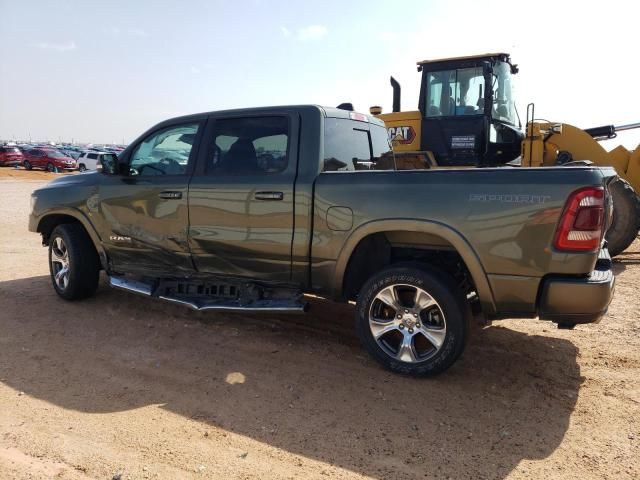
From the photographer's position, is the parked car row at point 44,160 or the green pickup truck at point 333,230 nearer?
the green pickup truck at point 333,230

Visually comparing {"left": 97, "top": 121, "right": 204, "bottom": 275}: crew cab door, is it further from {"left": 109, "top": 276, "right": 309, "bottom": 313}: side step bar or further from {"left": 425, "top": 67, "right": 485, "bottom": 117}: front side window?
{"left": 425, "top": 67, "right": 485, "bottom": 117}: front side window

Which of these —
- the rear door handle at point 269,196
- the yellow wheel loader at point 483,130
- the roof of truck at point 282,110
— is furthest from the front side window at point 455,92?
the rear door handle at point 269,196

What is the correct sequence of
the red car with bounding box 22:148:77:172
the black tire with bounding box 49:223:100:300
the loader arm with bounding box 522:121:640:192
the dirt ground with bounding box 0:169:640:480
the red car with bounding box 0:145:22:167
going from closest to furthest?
the dirt ground with bounding box 0:169:640:480, the black tire with bounding box 49:223:100:300, the loader arm with bounding box 522:121:640:192, the red car with bounding box 22:148:77:172, the red car with bounding box 0:145:22:167

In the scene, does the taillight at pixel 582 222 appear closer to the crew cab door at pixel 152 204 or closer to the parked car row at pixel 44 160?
the crew cab door at pixel 152 204

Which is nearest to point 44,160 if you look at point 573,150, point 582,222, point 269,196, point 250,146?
point 573,150

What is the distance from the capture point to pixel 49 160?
34719mm

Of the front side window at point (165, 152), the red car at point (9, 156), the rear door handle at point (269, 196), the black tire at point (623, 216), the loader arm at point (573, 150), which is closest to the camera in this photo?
the rear door handle at point (269, 196)

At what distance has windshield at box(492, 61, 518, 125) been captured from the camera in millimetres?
8391

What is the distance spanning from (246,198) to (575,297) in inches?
102

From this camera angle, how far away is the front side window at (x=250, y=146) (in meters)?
4.22

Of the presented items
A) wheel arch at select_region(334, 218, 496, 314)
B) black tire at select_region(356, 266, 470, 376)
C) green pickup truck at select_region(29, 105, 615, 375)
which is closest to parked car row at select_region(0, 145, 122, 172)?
green pickup truck at select_region(29, 105, 615, 375)

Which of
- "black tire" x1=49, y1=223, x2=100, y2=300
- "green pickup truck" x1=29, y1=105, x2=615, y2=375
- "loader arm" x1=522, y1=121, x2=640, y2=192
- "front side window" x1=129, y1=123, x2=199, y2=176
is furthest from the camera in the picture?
"loader arm" x1=522, y1=121, x2=640, y2=192

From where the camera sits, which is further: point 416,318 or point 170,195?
point 170,195

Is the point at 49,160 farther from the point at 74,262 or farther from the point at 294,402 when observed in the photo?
the point at 294,402
